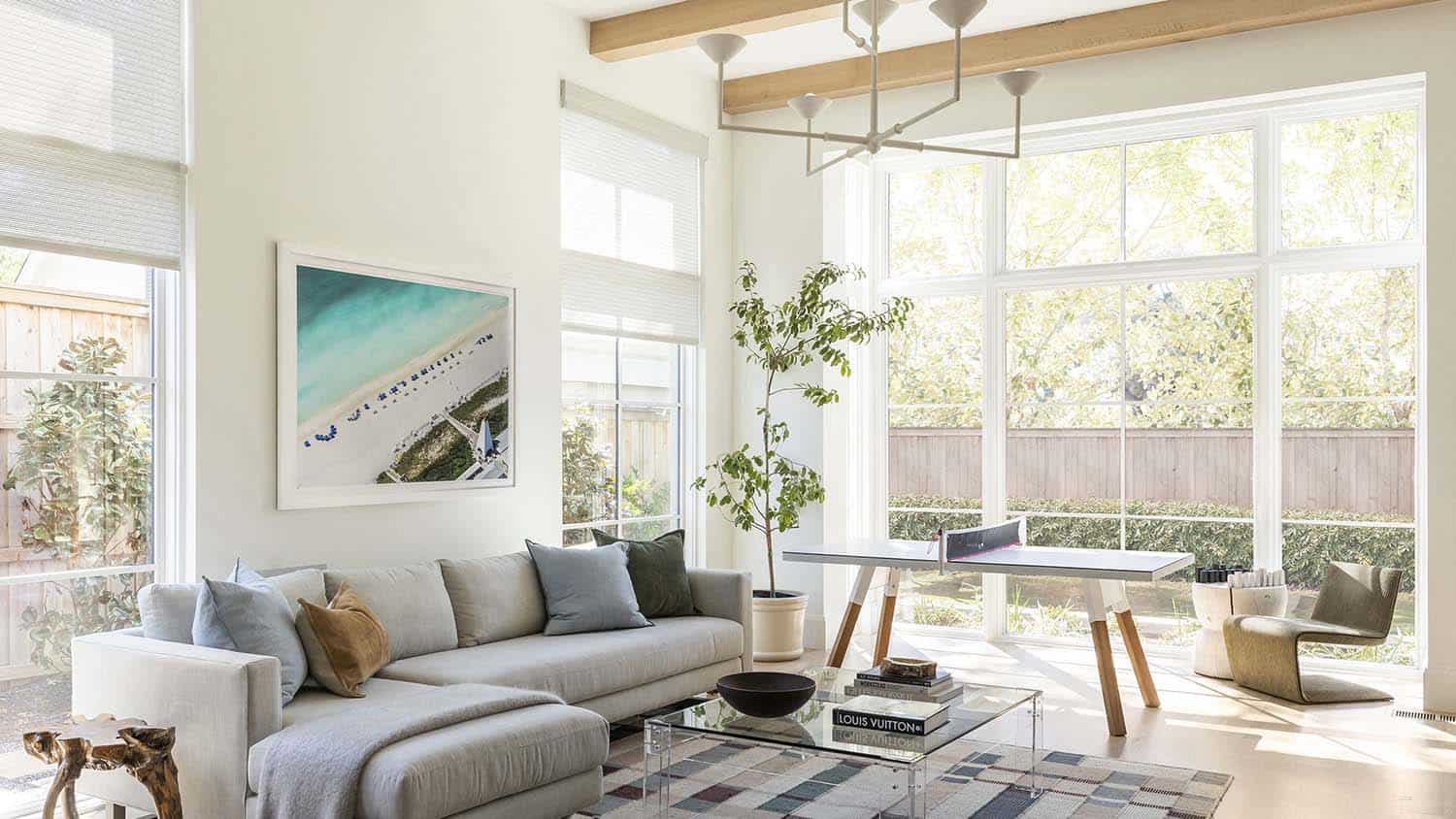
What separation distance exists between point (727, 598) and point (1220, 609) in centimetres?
239

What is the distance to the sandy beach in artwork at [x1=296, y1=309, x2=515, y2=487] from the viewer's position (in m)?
4.32

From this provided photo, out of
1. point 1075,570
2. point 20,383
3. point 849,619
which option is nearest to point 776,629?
point 849,619

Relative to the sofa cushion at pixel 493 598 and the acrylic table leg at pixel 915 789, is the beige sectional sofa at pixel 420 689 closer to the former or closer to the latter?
the sofa cushion at pixel 493 598

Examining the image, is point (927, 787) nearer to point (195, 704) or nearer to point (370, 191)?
point (195, 704)

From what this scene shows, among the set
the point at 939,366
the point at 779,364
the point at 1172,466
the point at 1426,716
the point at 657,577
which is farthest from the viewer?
the point at 939,366

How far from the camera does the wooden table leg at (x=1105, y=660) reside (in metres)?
4.59

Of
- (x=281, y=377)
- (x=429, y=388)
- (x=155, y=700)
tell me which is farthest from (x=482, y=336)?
(x=155, y=700)

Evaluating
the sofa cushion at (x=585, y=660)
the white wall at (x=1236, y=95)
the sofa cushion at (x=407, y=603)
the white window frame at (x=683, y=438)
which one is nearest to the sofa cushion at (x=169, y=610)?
the sofa cushion at (x=407, y=603)

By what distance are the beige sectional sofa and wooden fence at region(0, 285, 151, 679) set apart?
22 centimetres

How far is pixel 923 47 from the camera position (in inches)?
241

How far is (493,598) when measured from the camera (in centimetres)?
450

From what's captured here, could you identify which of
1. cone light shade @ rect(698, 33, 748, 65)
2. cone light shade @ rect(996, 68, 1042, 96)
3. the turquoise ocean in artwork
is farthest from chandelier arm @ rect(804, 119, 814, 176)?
the turquoise ocean in artwork

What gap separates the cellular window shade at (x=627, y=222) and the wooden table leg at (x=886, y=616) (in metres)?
1.78

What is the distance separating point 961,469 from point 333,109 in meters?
3.93
